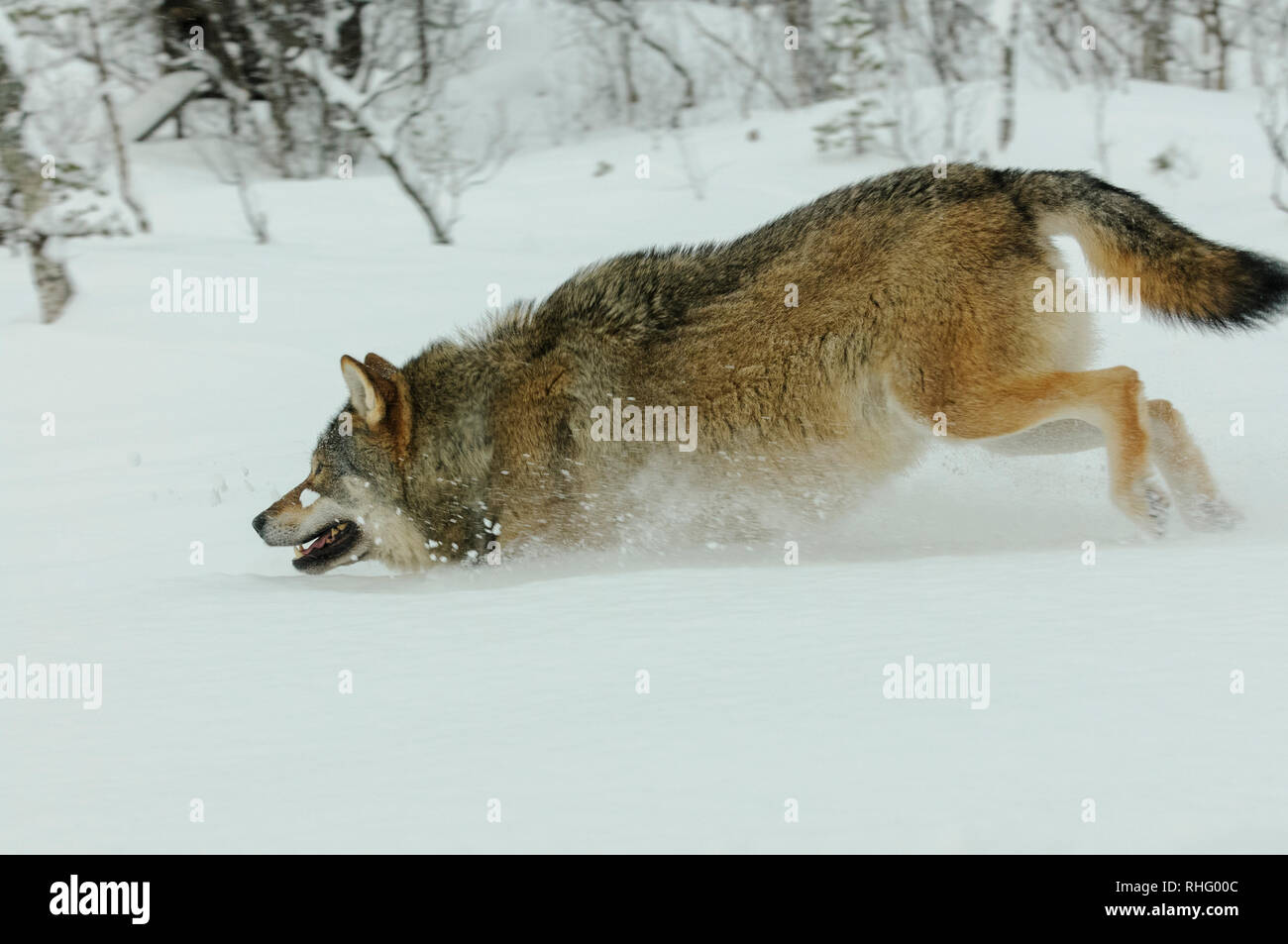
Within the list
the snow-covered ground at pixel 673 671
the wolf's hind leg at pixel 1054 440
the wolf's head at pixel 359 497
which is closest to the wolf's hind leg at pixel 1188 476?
the snow-covered ground at pixel 673 671

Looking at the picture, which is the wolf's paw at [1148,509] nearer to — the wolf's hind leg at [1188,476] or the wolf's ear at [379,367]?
the wolf's hind leg at [1188,476]

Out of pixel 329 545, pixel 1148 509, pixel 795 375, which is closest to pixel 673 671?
pixel 795 375

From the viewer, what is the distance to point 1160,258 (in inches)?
176

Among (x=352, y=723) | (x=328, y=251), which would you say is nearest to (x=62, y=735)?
(x=352, y=723)

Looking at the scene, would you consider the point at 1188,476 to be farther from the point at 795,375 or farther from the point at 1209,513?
the point at 795,375

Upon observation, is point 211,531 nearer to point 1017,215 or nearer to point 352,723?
point 352,723

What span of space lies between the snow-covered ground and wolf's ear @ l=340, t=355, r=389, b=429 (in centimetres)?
69

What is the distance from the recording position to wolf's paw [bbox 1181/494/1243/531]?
4.56m

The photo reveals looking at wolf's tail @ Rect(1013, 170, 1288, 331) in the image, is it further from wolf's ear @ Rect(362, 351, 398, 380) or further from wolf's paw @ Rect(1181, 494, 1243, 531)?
wolf's ear @ Rect(362, 351, 398, 380)

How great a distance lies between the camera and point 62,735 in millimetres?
3152

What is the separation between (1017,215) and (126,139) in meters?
16.3

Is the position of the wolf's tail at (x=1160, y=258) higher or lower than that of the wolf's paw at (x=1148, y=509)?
higher

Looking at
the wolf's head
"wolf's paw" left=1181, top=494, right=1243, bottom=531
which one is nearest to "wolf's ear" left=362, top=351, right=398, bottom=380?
the wolf's head

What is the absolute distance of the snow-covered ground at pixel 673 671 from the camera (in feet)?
8.13
